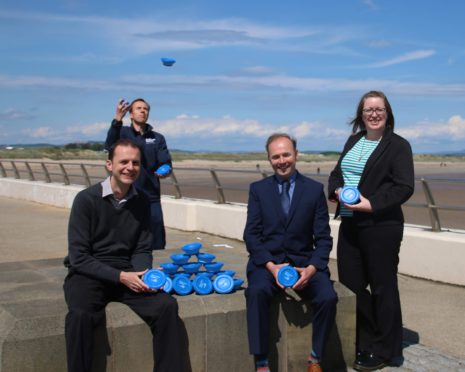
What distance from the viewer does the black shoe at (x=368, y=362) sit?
493cm

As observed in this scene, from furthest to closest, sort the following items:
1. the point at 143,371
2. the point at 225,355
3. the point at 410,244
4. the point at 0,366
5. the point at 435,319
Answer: the point at 410,244 < the point at 435,319 < the point at 225,355 < the point at 143,371 < the point at 0,366

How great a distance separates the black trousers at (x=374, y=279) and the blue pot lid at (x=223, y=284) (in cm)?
93

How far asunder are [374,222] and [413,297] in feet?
9.12

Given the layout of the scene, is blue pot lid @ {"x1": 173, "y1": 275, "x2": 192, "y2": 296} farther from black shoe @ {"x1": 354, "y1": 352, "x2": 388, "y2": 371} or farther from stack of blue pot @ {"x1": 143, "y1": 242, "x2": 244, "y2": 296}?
black shoe @ {"x1": 354, "y1": 352, "x2": 388, "y2": 371}

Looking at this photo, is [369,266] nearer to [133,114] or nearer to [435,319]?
[435,319]

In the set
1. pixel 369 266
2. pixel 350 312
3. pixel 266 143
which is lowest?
pixel 350 312

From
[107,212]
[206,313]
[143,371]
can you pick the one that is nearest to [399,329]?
[206,313]

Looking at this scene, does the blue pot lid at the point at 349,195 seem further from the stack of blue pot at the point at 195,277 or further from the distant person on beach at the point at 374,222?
the stack of blue pot at the point at 195,277

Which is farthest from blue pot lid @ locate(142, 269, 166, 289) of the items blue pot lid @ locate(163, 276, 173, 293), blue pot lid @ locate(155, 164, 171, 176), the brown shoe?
blue pot lid @ locate(155, 164, 171, 176)

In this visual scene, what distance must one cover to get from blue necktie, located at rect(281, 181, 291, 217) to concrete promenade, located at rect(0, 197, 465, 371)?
3.25 feet

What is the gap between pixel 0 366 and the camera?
12.5 feet

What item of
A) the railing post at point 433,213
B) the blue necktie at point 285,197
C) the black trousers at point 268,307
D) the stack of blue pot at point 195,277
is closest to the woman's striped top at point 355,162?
the blue necktie at point 285,197

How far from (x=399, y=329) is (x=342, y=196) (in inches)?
47.1

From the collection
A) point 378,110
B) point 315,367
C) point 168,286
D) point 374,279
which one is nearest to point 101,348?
point 168,286
